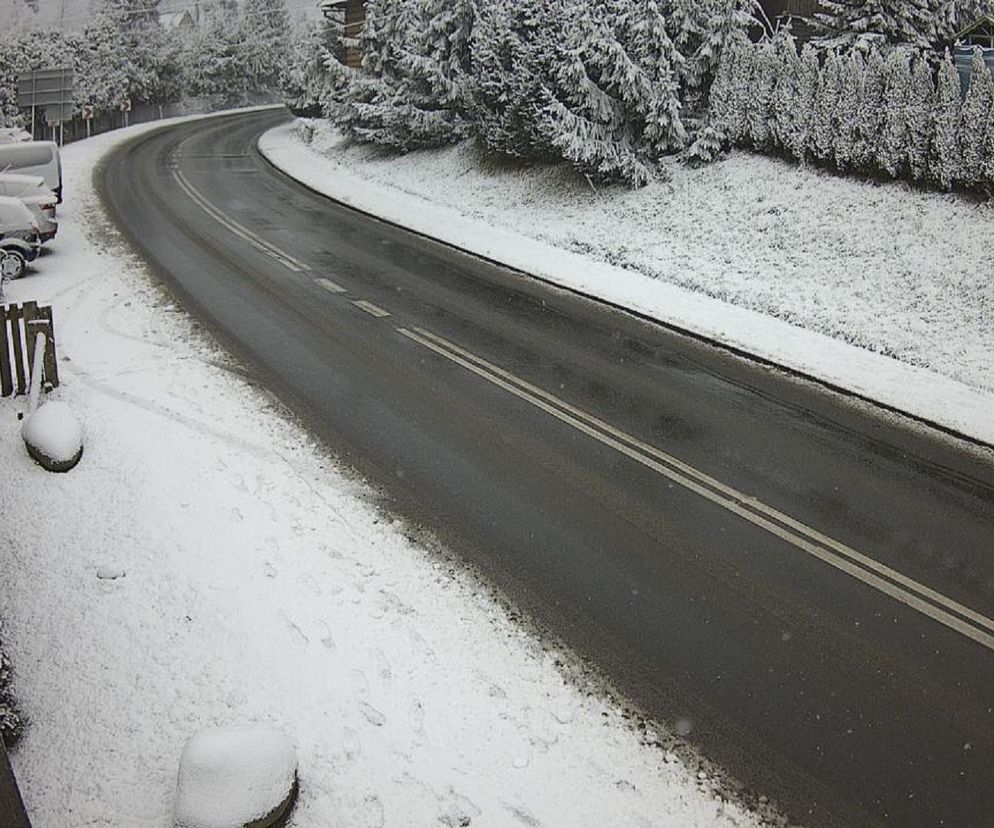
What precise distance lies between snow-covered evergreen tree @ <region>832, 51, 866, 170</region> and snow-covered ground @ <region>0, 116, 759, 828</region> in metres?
14.3

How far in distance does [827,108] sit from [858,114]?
0.81 m

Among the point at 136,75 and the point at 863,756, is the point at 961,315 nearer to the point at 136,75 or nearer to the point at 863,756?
the point at 863,756

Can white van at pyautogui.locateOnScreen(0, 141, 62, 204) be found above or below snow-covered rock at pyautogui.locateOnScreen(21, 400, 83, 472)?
above

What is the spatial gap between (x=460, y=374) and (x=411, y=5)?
76.5 ft

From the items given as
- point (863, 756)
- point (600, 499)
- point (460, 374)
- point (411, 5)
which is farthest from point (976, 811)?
point (411, 5)

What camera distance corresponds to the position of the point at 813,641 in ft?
20.2

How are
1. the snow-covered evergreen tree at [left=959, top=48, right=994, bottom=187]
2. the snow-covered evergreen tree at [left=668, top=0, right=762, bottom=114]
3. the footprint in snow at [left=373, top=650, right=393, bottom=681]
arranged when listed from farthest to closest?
the snow-covered evergreen tree at [left=668, top=0, right=762, bottom=114] < the snow-covered evergreen tree at [left=959, top=48, right=994, bottom=187] < the footprint in snow at [left=373, top=650, right=393, bottom=681]

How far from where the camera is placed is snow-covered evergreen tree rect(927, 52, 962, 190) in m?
15.9

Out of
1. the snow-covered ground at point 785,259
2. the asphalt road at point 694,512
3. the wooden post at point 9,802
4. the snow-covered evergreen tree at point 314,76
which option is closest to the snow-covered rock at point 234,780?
the wooden post at point 9,802

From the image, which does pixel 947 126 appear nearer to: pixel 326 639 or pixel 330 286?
pixel 330 286

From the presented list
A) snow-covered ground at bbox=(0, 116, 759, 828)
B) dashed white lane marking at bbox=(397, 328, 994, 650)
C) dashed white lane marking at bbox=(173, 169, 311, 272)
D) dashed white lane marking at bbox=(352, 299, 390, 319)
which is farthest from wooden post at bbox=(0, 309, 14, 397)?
dashed white lane marking at bbox=(173, 169, 311, 272)

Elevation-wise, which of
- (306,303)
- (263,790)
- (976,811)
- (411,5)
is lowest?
(976,811)

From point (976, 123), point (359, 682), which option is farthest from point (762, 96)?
point (359, 682)

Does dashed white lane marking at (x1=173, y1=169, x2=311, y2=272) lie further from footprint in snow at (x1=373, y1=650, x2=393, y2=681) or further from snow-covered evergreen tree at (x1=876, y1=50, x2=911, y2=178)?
snow-covered evergreen tree at (x1=876, y1=50, x2=911, y2=178)
